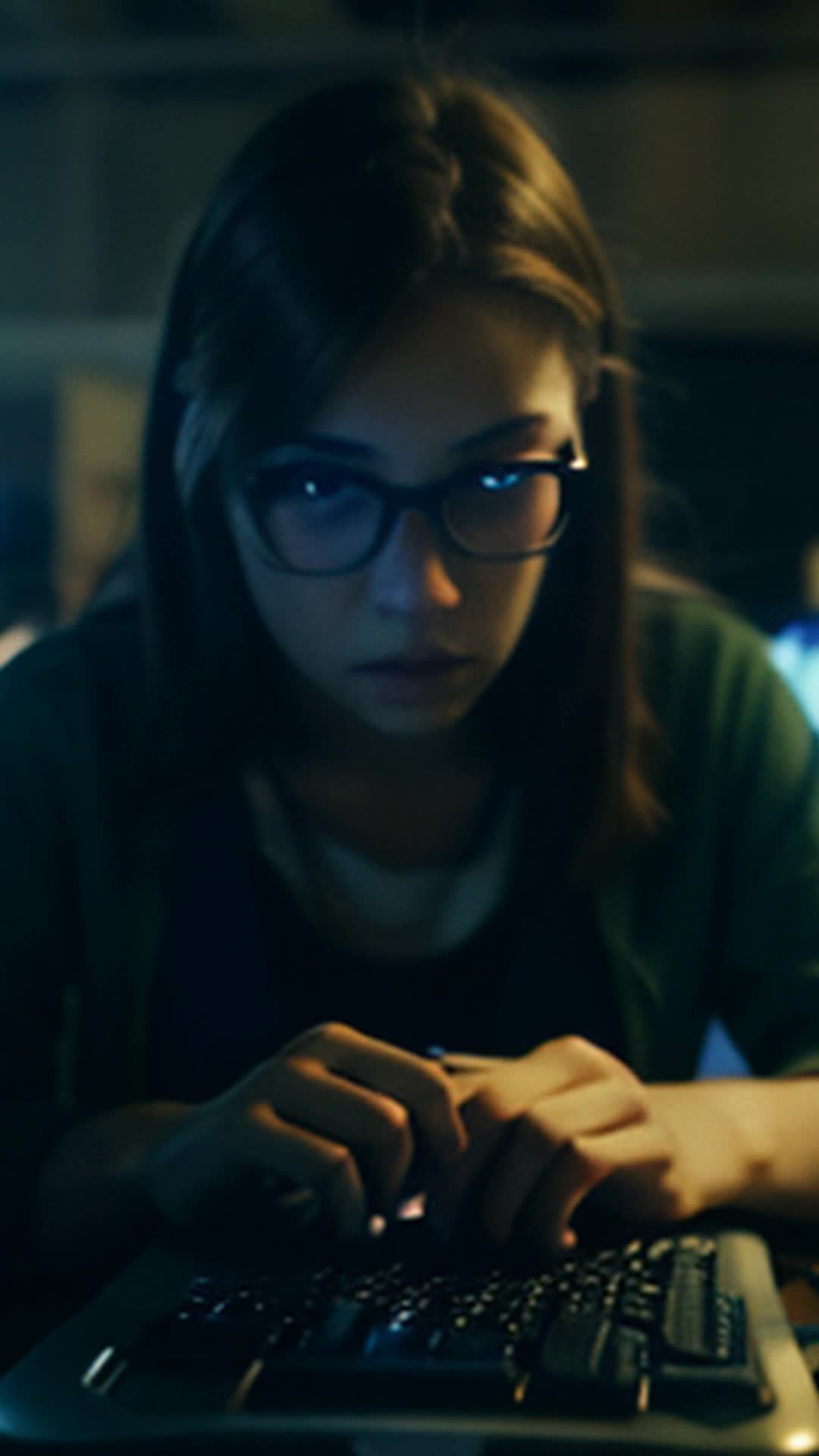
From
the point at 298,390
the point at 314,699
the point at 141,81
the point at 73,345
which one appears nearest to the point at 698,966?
the point at 314,699

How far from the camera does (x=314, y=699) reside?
733 mm

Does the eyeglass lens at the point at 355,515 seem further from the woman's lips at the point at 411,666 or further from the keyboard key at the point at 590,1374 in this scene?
the keyboard key at the point at 590,1374

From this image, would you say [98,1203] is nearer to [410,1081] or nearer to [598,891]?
[410,1081]

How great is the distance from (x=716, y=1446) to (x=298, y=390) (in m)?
0.40

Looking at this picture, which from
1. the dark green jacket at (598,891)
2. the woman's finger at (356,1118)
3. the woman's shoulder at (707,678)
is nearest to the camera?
the woman's finger at (356,1118)

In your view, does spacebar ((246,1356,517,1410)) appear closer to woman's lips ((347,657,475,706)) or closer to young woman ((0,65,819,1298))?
young woman ((0,65,819,1298))

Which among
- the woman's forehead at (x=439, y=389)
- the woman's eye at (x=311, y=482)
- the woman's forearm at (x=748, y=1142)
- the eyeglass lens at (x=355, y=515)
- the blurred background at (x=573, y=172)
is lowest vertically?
the woman's forearm at (x=748, y=1142)

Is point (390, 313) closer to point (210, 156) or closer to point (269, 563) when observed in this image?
point (269, 563)

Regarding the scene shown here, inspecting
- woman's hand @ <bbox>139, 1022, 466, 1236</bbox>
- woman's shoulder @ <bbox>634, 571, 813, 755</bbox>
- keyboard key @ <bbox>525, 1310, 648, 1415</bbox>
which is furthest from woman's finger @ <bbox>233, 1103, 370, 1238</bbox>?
woman's shoulder @ <bbox>634, 571, 813, 755</bbox>

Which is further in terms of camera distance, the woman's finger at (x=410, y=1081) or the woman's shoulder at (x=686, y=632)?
the woman's shoulder at (x=686, y=632)

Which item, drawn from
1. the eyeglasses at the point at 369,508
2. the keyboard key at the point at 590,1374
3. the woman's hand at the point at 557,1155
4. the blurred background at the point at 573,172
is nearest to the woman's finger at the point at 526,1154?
the woman's hand at the point at 557,1155

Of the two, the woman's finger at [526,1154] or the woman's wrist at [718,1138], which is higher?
the woman's finger at [526,1154]

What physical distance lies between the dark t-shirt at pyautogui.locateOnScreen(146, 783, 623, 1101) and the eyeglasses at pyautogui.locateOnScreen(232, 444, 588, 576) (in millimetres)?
169

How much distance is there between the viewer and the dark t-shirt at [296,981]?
26.3 inches
